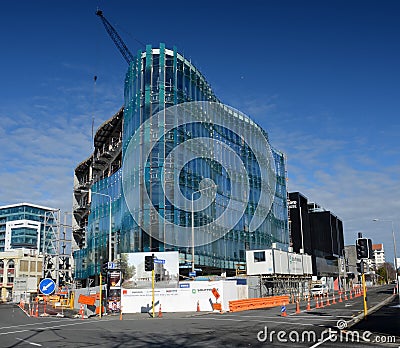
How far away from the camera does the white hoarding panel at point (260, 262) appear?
52469 millimetres

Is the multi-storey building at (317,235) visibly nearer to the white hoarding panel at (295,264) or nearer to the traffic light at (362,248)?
the white hoarding panel at (295,264)

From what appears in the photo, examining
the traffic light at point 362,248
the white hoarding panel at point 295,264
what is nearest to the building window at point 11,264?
the white hoarding panel at point 295,264

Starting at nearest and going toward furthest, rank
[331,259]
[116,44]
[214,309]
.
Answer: [214,309] < [116,44] < [331,259]

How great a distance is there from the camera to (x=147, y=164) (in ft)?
176

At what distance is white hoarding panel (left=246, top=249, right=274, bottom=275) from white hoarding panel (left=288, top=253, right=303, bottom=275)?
21.3ft

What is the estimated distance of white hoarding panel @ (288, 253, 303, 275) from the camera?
58812 mm

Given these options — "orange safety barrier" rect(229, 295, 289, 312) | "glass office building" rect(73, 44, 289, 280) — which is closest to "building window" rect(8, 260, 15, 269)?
"glass office building" rect(73, 44, 289, 280)

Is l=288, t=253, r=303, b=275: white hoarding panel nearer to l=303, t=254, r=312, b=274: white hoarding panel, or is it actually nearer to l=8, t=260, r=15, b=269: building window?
l=303, t=254, r=312, b=274: white hoarding panel

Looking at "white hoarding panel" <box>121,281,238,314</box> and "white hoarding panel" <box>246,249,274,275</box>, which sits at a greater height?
"white hoarding panel" <box>246,249,274,275</box>

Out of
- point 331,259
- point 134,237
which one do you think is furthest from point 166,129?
point 331,259

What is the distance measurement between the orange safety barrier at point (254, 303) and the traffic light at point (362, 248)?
1361cm

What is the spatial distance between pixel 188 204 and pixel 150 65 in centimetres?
1743

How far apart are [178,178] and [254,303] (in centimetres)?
2071

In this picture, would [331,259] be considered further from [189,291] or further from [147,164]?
[189,291]
